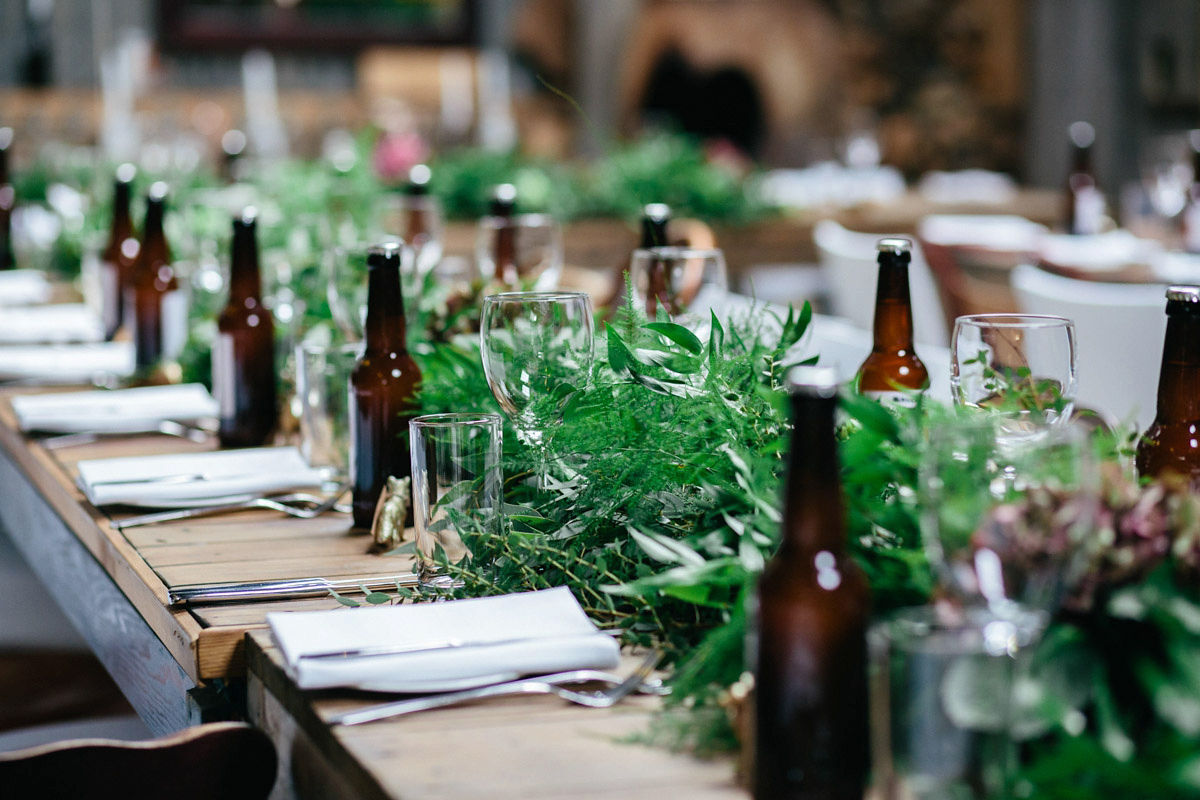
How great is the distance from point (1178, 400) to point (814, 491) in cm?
45

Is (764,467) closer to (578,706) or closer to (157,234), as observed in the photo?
(578,706)

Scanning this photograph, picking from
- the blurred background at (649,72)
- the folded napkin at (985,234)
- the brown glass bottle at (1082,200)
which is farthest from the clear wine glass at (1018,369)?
the blurred background at (649,72)

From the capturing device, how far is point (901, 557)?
0.76 m

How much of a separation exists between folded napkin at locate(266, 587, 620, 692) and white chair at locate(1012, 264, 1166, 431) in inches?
48.2

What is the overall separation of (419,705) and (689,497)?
243 mm

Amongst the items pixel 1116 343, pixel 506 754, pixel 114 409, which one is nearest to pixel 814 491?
pixel 506 754

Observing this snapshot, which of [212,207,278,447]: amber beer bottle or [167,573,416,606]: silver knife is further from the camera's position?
[212,207,278,447]: amber beer bottle

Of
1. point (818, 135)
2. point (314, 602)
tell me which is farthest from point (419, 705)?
point (818, 135)

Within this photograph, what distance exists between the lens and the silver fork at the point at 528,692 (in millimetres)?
765

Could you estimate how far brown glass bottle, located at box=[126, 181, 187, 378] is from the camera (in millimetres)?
1952

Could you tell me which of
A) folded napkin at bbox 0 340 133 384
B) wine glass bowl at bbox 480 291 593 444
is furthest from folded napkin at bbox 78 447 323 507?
folded napkin at bbox 0 340 133 384

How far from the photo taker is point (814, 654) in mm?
618

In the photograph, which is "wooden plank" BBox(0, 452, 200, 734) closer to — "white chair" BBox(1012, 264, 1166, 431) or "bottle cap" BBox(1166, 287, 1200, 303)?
"bottle cap" BBox(1166, 287, 1200, 303)

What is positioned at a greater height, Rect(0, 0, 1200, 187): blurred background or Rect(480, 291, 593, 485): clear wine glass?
Rect(0, 0, 1200, 187): blurred background
